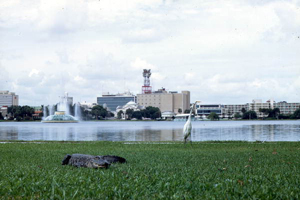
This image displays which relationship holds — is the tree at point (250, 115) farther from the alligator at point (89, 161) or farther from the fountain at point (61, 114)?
the alligator at point (89, 161)

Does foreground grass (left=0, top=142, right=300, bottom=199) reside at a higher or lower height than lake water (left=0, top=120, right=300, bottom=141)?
higher

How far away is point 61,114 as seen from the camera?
151625 mm

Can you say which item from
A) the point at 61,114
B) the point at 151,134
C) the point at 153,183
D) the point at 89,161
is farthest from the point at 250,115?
the point at 153,183

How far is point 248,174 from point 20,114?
164422mm

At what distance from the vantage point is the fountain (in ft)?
479

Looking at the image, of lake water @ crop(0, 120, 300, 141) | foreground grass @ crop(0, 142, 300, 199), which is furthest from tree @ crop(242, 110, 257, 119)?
foreground grass @ crop(0, 142, 300, 199)

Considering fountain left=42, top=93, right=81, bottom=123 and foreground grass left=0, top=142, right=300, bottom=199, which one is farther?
fountain left=42, top=93, right=81, bottom=123

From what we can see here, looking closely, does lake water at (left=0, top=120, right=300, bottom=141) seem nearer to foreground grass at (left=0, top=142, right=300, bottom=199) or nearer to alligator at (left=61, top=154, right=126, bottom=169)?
alligator at (left=61, top=154, right=126, bottom=169)

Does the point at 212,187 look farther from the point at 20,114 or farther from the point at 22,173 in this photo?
the point at 20,114

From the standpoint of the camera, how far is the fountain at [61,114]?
146m

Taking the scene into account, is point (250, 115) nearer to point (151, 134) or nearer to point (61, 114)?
point (61, 114)

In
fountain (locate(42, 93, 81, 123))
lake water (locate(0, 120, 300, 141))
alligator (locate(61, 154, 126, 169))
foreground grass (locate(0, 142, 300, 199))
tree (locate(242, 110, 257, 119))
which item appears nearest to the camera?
foreground grass (locate(0, 142, 300, 199))

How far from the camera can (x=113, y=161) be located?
11836 millimetres

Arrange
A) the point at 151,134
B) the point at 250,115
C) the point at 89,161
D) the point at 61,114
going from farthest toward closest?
the point at 250,115
the point at 61,114
the point at 151,134
the point at 89,161
